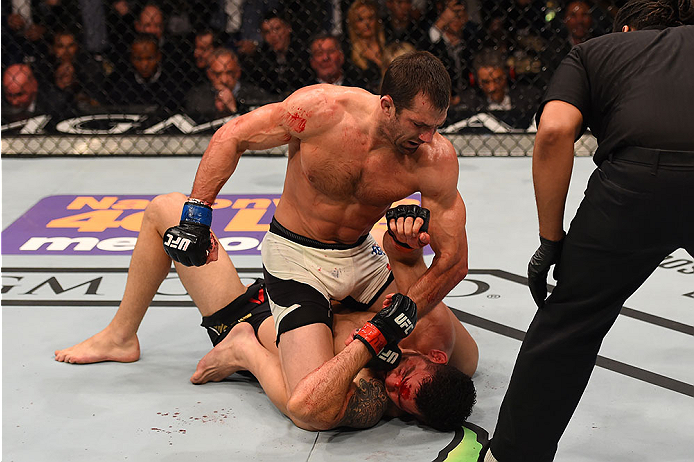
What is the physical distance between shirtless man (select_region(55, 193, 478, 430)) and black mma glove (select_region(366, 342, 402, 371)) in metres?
0.03

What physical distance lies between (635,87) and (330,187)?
32.4 inches

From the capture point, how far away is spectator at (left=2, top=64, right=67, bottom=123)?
4.80m

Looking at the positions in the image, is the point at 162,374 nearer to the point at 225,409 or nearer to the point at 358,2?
the point at 225,409

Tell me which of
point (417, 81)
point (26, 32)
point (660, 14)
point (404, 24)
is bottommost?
point (404, 24)

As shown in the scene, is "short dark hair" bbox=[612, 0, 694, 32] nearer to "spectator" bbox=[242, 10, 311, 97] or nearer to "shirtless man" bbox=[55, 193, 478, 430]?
"shirtless man" bbox=[55, 193, 478, 430]

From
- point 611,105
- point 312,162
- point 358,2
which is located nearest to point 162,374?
point 312,162

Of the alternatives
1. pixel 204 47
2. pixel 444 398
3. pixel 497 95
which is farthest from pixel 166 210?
pixel 497 95

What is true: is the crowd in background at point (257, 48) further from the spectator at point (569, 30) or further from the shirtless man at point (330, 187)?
the shirtless man at point (330, 187)

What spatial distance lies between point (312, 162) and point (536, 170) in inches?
26.5

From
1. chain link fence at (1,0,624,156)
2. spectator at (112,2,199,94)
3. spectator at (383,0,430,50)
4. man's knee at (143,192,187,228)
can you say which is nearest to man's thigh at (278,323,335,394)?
man's knee at (143,192,187,228)

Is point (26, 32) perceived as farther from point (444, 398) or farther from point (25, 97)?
point (444, 398)

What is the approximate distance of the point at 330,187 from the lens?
2.09 metres

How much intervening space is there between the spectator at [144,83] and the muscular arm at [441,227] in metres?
3.07

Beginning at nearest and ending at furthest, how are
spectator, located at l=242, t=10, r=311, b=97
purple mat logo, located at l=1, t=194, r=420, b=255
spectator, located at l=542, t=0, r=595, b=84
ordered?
purple mat logo, located at l=1, t=194, r=420, b=255
spectator, located at l=542, t=0, r=595, b=84
spectator, located at l=242, t=10, r=311, b=97
